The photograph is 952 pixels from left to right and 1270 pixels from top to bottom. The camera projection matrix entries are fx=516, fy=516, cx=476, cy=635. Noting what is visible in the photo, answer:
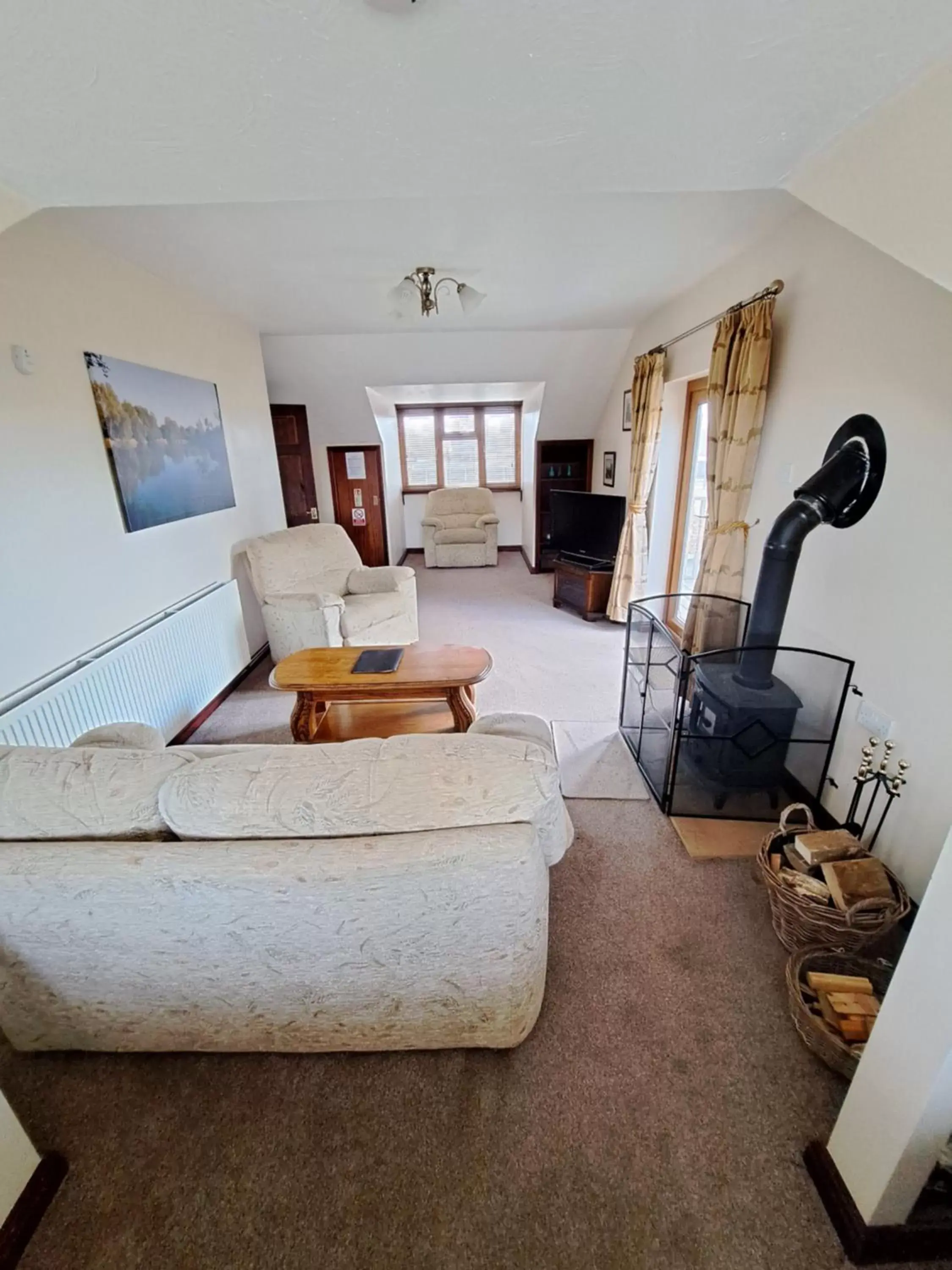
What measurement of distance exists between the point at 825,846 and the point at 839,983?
405 millimetres

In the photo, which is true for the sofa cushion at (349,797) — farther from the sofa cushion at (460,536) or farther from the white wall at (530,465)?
the sofa cushion at (460,536)

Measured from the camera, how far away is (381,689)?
8.43ft

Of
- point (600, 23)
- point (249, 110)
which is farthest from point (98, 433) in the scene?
point (600, 23)

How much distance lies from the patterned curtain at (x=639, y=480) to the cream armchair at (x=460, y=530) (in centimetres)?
271

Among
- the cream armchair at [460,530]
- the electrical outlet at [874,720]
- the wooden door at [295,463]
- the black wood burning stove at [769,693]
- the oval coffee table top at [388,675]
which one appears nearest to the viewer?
the electrical outlet at [874,720]

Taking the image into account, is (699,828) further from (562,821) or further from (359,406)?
(359,406)

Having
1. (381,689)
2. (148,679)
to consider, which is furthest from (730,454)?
(148,679)

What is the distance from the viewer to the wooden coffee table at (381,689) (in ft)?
8.41

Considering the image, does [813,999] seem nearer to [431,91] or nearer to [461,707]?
[461,707]

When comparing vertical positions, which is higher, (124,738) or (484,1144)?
(124,738)

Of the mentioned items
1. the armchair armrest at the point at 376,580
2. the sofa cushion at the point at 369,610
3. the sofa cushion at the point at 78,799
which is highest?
the sofa cushion at the point at 78,799

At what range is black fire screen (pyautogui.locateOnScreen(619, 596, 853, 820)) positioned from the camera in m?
2.03

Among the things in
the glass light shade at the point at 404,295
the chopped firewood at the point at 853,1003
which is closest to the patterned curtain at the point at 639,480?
the glass light shade at the point at 404,295

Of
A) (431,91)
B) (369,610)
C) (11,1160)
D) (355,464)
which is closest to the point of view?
(431,91)
